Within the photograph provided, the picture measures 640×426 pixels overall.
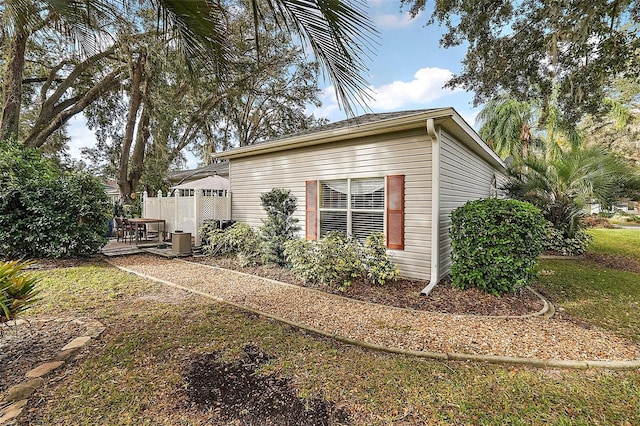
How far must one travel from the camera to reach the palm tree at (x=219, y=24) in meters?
1.51

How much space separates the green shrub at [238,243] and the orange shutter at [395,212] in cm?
322

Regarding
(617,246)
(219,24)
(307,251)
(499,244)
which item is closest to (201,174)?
(307,251)

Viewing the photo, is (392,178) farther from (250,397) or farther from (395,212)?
(250,397)

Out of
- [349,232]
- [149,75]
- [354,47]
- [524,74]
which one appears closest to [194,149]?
[149,75]

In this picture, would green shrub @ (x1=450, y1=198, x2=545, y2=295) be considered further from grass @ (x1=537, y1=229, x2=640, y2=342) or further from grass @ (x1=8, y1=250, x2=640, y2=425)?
grass @ (x1=8, y1=250, x2=640, y2=425)

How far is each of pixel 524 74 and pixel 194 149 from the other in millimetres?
19200

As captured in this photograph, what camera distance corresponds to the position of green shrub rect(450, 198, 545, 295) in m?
4.30

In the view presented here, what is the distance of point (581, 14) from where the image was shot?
5102 millimetres

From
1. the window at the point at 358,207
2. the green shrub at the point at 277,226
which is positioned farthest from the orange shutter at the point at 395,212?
the green shrub at the point at 277,226

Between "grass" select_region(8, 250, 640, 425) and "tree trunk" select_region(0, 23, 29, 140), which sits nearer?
"grass" select_region(8, 250, 640, 425)

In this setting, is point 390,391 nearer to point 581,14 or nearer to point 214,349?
point 214,349

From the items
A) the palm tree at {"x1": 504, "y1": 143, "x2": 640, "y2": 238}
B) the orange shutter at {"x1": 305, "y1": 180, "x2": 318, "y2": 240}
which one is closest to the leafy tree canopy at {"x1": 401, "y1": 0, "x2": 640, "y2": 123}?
the palm tree at {"x1": 504, "y1": 143, "x2": 640, "y2": 238}

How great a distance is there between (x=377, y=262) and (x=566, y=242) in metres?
7.03

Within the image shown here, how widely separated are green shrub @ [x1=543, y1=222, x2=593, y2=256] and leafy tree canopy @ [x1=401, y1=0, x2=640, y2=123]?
11.9ft
